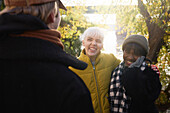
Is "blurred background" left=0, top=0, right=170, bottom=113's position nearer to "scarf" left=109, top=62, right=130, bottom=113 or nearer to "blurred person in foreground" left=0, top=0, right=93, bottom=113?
"scarf" left=109, top=62, right=130, bottom=113

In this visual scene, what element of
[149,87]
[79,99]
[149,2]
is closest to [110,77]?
[149,87]

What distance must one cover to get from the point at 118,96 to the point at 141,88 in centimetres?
39

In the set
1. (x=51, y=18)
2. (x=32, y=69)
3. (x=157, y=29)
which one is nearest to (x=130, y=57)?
(x=51, y=18)

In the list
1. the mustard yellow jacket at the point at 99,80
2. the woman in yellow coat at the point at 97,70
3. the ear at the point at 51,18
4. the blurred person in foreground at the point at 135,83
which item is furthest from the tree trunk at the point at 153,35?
the ear at the point at 51,18

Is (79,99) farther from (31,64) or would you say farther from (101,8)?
(101,8)

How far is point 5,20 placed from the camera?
814 mm

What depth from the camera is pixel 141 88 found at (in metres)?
1.66

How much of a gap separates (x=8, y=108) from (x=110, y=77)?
159 centimetres

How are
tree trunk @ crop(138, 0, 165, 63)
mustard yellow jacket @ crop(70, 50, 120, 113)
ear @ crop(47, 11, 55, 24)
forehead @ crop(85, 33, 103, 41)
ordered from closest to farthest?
1. ear @ crop(47, 11, 55, 24)
2. mustard yellow jacket @ crop(70, 50, 120, 113)
3. forehead @ crop(85, 33, 103, 41)
4. tree trunk @ crop(138, 0, 165, 63)

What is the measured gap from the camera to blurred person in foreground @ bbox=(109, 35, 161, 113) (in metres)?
1.69

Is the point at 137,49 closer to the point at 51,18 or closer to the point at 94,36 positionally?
the point at 94,36

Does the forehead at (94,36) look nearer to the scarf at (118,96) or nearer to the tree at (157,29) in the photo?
the scarf at (118,96)

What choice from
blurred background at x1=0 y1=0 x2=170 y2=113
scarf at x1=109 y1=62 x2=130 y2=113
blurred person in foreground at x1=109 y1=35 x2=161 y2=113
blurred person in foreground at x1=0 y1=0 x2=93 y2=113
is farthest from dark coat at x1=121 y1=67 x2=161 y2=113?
blurred background at x1=0 y1=0 x2=170 y2=113

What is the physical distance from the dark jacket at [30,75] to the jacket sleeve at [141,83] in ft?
3.29
